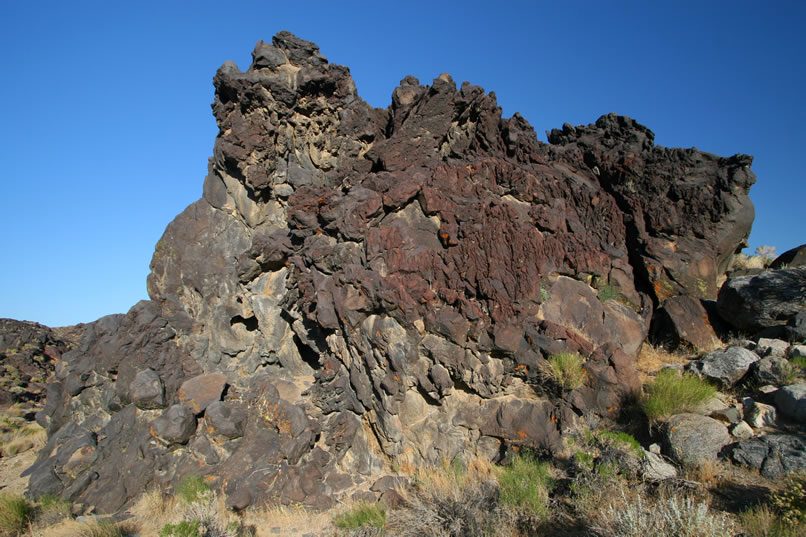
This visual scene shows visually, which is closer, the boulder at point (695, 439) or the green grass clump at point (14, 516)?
the boulder at point (695, 439)

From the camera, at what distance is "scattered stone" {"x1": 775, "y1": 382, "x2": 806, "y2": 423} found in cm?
555

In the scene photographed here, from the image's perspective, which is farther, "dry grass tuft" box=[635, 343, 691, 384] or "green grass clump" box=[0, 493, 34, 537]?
"dry grass tuft" box=[635, 343, 691, 384]

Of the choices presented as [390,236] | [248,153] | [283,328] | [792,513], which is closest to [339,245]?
[390,236]

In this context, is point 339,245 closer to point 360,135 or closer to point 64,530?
point 360,135

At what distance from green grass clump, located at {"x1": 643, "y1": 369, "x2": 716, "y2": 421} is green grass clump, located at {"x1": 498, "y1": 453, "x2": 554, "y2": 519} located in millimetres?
1702

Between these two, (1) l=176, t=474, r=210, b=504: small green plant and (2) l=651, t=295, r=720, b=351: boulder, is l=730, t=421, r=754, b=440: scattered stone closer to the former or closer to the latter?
(2) l=651, t=295, r=720, b=351: boulder

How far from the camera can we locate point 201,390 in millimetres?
8992

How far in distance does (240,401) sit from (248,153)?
526 centimetres

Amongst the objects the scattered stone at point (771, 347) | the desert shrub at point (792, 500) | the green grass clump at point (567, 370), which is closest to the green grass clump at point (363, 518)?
the green grass clump at point (567, 370)

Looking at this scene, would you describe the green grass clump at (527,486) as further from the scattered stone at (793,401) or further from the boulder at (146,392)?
the boulder at (146,392)

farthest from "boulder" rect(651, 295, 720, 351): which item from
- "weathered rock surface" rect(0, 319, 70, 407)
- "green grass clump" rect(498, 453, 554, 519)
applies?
"weathered rock surface" rect(0, 319, 70, 407)

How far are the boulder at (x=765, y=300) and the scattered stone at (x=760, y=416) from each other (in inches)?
95.8

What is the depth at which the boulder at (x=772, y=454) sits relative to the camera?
16.1 ft

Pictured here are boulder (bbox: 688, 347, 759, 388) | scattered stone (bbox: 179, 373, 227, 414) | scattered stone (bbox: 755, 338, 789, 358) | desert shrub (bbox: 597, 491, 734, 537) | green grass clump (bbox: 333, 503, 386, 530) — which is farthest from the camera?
scattered stone (bbox: 179, 373, 227, 414)
